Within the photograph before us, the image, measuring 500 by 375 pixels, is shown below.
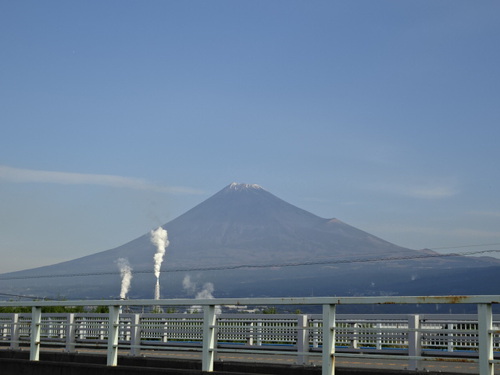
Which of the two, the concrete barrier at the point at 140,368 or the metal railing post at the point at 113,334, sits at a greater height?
the metal railing post at the point at 113,334

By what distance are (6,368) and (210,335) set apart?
713 centimetres

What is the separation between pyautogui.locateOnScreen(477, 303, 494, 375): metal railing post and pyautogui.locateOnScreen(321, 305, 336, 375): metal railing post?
8.53 feet

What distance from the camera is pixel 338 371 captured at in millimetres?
16609

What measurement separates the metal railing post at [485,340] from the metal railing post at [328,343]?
2.60 m

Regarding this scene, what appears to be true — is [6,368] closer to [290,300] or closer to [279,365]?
[279,365]

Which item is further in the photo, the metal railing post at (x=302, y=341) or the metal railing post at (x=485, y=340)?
the metal railing post at (x=302, y=341)

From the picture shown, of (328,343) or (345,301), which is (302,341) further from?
(345,301)

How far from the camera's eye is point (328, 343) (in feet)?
48.4

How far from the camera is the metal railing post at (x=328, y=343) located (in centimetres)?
1471

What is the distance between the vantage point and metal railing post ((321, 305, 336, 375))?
48.3 feet

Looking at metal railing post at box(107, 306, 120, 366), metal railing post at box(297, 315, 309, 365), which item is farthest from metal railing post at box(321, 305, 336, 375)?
metal railing post at box(107, 306, 120, 366)

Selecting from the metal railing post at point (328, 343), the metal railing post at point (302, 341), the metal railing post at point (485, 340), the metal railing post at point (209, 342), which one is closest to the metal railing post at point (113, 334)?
the metal railing post at point (209, 342)

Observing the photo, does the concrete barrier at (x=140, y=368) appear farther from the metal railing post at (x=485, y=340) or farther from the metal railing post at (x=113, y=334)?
the metal railing post at (x=485, y=340)

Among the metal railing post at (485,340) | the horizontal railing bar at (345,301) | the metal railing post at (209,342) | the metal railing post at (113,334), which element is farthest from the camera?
the metal railing post at (113,334)
